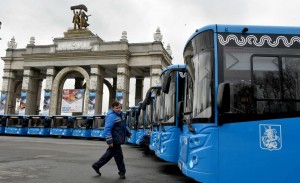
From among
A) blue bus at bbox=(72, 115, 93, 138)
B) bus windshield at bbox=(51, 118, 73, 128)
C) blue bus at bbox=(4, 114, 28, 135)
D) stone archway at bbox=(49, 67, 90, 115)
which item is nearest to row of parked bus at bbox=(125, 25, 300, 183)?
blue bus at bbox=(72, 115, 93, 138)

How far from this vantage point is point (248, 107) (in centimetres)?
484

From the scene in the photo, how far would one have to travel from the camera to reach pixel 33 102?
49.4 metres

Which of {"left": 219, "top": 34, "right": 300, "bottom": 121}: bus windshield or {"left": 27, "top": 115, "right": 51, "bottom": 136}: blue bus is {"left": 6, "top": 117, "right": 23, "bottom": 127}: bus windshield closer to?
{"left": 27, "top": 115, "right": 51, "bottom": 136}: blue bus

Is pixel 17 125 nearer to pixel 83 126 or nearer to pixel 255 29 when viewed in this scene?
pixel 83 126

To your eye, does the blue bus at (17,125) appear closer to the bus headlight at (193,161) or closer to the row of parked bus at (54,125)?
the row of parked bus at (54,125)

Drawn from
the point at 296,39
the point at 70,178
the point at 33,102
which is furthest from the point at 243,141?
the point at 33,102

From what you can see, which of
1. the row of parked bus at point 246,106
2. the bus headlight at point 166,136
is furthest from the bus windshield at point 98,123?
the row of parked bus at point 246,106

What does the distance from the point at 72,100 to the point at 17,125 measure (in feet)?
30.1

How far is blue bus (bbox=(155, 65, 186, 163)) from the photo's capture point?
25.0ft

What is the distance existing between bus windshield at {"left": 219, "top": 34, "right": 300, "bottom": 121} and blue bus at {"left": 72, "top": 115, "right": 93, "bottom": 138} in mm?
29412

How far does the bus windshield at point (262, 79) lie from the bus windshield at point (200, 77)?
23cm

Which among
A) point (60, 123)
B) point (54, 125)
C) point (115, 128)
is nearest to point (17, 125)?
point (54, 125)

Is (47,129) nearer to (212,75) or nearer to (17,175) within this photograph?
(17,175)

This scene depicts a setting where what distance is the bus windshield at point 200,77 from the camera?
5059 mm
